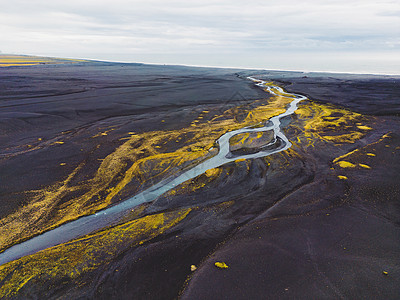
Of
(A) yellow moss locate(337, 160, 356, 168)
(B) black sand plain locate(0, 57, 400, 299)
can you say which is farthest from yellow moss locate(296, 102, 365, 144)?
(A) yellow moss locate(337, 160, 356, 168)

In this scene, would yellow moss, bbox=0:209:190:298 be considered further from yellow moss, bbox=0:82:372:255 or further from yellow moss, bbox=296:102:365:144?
yellow moss, bbox=296:102:365:144

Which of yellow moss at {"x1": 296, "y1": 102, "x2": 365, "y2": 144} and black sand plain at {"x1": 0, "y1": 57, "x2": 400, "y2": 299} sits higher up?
yellow moss at {"x1": 296, "y1": 102, "x2": 365, "y2": 144}

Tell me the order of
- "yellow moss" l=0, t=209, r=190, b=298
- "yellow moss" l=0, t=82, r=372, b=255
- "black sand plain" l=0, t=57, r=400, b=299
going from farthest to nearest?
"yellow moss" l=0, t=82, r=372, b=255
"yellow moss" l=0, t=209, r=190, b=298
"black sand plain" l=0, t=57, r=400, b=299

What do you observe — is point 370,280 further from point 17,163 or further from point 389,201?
point 17,163

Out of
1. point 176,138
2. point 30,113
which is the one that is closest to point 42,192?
point 176,138

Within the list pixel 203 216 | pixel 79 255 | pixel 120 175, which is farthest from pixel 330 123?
pixel 79 255

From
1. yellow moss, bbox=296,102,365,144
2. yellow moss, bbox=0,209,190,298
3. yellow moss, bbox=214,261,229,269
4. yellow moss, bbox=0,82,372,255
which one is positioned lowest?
yellow moss, bbox=0,209,190,298
